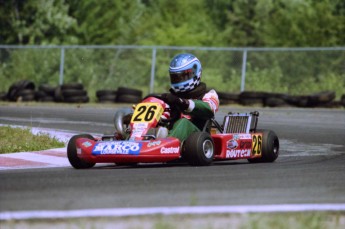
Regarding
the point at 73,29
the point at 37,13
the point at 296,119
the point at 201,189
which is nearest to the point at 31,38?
the point at 37,13

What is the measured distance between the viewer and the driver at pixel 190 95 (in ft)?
35.9

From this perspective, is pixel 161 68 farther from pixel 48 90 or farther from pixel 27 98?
pixel 27 98

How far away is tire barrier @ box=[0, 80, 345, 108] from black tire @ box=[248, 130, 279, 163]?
1441cm

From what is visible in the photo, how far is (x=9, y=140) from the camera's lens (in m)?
13.1

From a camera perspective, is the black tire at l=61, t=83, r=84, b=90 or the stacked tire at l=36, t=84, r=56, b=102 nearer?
the black tire at l=61, t=83, r=84, b=90

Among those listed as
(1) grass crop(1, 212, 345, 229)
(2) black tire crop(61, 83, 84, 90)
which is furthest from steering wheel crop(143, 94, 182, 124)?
(2) black tire crop(61, 83, 84, 90)

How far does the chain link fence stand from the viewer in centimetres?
2928

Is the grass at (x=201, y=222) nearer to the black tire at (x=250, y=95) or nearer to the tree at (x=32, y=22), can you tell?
the black tire at (x=250, y=95)

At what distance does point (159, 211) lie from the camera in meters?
6.62

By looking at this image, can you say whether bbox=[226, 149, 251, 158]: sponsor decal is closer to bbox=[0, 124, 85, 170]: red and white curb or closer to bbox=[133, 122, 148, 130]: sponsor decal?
bbox=[133, 122, 148, 130]: sponsor decal

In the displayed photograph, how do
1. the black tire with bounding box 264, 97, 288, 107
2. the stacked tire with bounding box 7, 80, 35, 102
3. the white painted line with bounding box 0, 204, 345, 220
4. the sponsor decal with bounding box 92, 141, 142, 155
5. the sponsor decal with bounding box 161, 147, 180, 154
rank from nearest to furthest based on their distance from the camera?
the white painted line with bounding box 0, 204, 345, 220 < the sponsor decal with bounding box 92, 141, 142, 155 < the sponsor decal with bounding box 161, 147, 180, 154 < the black tire with bounding box 264, 97, 288, 107 < the stacked tire with bounding box 7, 80, 35, 102

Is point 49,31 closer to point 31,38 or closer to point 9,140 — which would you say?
point 31,38

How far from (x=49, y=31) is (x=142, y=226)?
3497 centimetres

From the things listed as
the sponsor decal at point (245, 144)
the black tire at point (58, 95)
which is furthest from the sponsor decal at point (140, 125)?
the black tire at point (58, 95)
